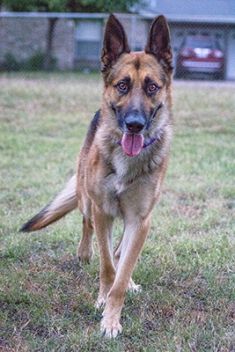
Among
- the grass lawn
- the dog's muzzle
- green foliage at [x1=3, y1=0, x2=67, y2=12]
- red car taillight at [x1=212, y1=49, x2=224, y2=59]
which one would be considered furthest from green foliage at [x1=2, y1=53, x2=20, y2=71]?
the dog's muzzle

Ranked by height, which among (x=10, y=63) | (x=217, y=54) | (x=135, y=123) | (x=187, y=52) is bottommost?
(x=10, y=63)

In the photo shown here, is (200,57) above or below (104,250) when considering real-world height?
below

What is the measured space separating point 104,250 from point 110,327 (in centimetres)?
58

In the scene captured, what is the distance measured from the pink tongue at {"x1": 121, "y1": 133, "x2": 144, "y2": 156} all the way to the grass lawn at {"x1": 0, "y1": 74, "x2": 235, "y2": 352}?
36.4 inches

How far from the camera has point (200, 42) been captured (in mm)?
23125

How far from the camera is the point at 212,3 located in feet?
89.8

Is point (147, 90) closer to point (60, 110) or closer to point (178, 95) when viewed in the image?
point (60, 110)

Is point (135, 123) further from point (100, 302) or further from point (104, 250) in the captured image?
point (100, 302)

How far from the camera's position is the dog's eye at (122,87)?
3.89 metres

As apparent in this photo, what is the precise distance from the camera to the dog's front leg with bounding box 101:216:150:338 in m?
3.79

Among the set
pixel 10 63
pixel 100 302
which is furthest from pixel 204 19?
pixel 100 302

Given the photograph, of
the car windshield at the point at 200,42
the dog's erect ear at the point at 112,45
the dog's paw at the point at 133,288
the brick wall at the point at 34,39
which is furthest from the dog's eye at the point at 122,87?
the brick wall at the point at 34,39

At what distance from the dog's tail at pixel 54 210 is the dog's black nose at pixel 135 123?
1.28 m

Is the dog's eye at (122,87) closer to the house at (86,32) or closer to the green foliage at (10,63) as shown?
the green foliage at (10,63)
